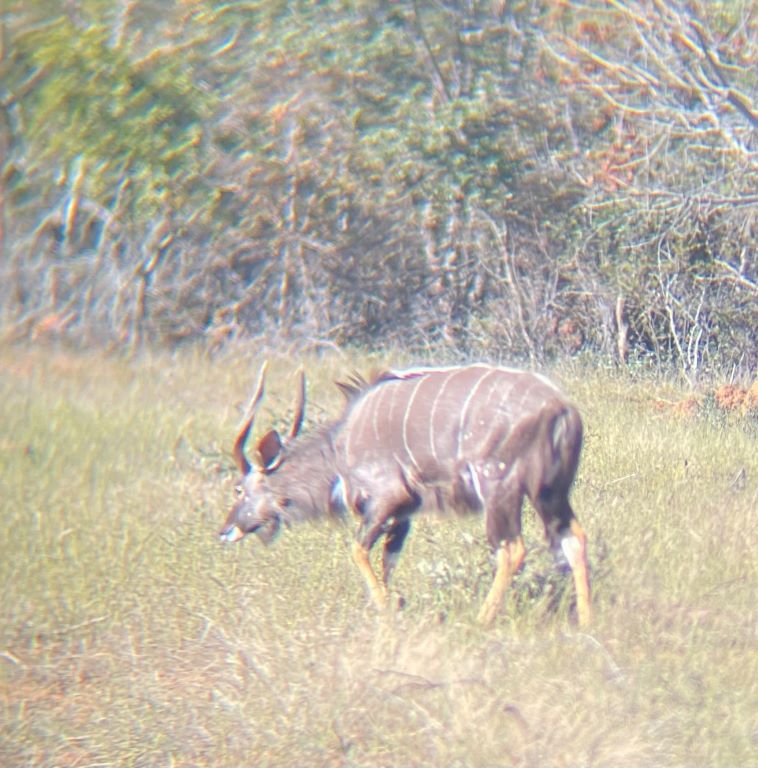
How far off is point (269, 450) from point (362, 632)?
1.27 m

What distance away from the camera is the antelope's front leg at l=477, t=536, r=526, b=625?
4.27 meters

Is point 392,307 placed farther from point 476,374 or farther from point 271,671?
point 271,671

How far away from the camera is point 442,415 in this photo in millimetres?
4559

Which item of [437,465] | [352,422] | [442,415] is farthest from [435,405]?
[352,422]

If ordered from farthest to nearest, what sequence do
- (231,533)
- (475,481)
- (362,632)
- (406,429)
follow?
(231,533) < (406,429) < (475,481) < (362,632)

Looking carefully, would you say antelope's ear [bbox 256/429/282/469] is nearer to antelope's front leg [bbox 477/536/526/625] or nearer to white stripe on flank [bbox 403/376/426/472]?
white stripe on flank [bbox 403/376/426/472]

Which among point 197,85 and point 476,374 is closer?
point 476,374

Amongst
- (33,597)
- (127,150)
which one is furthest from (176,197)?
(33,597)

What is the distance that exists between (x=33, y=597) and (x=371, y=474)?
4.71 feet

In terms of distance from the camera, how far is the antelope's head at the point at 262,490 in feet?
17.1

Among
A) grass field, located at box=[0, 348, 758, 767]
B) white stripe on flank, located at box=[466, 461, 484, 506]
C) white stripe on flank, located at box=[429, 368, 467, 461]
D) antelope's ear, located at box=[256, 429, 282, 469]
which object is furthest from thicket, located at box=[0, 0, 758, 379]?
white stripe on flank, located at box=[466, 461, 484, 506]

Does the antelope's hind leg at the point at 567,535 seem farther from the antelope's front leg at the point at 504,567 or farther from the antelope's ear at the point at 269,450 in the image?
the antelope's ear at the point at 269,450

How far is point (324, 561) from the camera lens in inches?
198

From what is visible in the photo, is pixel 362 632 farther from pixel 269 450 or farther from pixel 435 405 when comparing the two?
pixel 269 450
